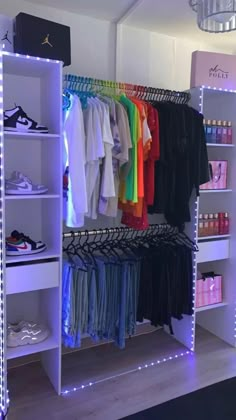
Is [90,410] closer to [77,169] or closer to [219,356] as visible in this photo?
[219,356]

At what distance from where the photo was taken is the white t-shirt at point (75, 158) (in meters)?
1.94

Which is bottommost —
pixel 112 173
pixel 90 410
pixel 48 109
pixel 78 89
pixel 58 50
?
pixel 90 410

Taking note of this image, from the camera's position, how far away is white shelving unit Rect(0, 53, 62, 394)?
77.8 inches

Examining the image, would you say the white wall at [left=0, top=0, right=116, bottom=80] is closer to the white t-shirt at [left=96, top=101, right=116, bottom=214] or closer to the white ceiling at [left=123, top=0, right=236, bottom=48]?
the white ceiling at [left=123, top=0, right=236, bottom=48]

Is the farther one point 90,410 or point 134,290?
point 134,290

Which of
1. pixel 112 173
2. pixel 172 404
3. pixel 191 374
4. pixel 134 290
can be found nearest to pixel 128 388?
pixel 172 404

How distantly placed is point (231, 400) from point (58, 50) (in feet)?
7.41

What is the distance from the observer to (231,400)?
2.10 metres

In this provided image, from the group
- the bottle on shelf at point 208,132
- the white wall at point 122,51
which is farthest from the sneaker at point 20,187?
the bottle on shelf at point 208,132

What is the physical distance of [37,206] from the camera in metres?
2.41

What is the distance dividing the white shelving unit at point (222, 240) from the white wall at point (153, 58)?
35 cm

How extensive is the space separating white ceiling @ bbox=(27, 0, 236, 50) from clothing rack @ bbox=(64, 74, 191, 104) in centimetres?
49

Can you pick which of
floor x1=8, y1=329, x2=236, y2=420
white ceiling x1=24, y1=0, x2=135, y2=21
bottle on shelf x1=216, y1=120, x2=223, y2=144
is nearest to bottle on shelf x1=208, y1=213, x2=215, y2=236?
bottle on shelf x1=216, y1=120, x2=223, y2=144

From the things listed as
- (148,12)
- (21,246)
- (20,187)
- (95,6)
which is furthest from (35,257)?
(148,12)
